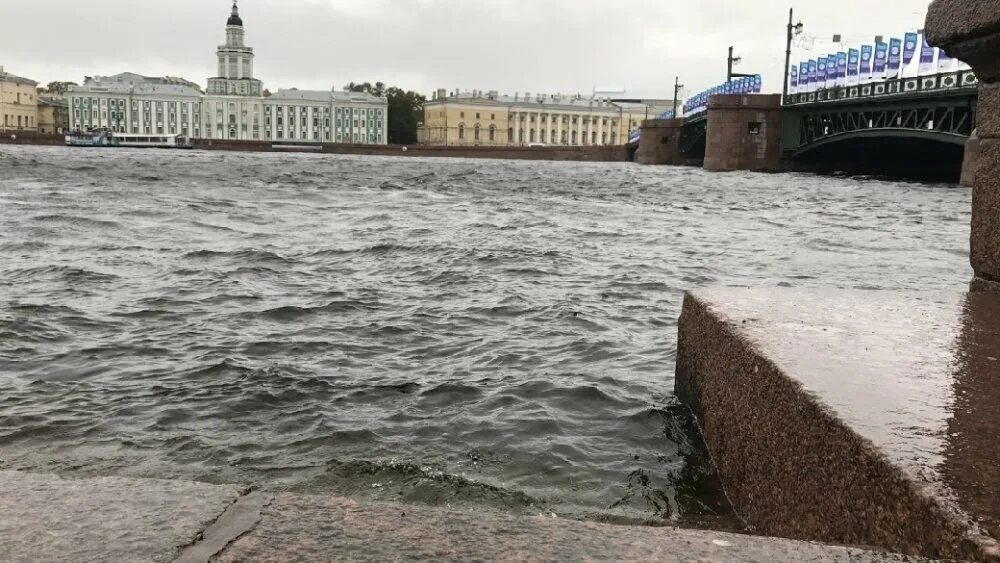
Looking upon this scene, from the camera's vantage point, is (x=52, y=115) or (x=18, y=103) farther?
(x=52, y=115)

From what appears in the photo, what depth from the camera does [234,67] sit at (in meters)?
101

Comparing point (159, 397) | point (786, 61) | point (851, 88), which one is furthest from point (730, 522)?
point (786, 61)

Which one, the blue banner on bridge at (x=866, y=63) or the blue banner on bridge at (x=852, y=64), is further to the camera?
the blue banner on bridge at (x=852, y=64)

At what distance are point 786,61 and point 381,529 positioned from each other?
43112mm

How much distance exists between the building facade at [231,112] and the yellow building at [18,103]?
6.30 m

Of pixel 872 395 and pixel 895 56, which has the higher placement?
pixel 895 56

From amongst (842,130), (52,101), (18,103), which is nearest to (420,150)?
(842,130)

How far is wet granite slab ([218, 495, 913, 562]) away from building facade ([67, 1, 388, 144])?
99.0m

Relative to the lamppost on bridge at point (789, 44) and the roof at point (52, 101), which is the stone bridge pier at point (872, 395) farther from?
the roof at point (52, 101)

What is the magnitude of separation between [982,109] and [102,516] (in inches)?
132

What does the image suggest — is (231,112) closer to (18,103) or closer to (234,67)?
(234,67)

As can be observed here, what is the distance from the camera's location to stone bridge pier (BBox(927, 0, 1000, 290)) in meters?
3.24

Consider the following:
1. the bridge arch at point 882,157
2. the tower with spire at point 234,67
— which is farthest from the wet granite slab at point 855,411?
the tower with spire at point 234,67

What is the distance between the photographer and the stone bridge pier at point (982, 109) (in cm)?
324
